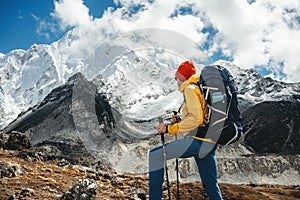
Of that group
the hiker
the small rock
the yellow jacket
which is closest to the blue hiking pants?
the hiker

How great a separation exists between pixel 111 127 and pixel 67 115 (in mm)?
29386

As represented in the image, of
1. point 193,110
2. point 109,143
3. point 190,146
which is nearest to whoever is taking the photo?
point 193,110

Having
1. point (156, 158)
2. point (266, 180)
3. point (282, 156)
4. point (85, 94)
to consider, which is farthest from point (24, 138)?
point (85, 94)

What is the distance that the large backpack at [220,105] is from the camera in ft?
21.2

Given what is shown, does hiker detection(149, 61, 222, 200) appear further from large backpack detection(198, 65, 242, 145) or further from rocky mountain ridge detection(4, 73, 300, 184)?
rocky mountain ridge detection(4, 73, 300, 184)

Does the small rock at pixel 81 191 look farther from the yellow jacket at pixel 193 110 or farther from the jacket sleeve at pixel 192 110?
the jacket sleeve at pixel 192 110

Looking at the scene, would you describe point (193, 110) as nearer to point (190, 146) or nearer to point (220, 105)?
point (220, 105)

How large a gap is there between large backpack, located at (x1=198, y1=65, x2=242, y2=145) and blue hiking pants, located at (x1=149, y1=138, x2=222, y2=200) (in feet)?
1.03

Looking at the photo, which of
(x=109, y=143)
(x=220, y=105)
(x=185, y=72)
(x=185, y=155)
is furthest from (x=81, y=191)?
(x=109, y=143)

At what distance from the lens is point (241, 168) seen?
132 m

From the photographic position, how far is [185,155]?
684cm

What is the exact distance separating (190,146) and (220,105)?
1004 mm

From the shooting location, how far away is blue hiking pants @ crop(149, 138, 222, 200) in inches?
261

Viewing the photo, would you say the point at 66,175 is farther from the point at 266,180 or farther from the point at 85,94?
the point at 85,94
